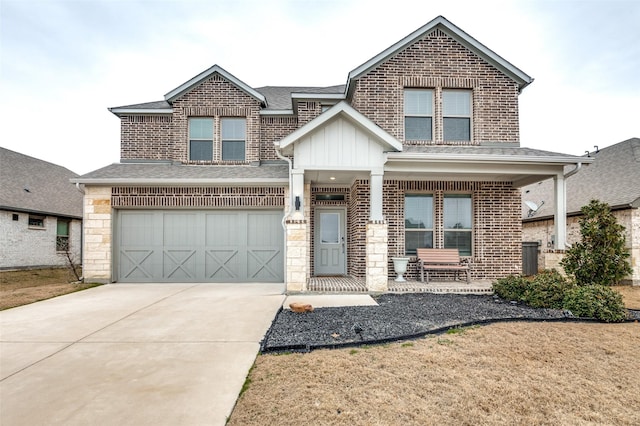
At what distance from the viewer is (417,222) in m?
9.63

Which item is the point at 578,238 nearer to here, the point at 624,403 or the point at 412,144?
the point at 412,144

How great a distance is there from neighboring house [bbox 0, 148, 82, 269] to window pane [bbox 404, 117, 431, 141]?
1284 cm

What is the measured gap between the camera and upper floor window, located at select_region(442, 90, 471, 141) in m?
9.80

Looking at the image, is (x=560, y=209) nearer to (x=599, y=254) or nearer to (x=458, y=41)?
(x=599, y=254)

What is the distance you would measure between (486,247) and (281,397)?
27.6ft

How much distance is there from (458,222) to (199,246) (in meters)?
7.76

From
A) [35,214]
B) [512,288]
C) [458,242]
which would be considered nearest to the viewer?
[512,288]

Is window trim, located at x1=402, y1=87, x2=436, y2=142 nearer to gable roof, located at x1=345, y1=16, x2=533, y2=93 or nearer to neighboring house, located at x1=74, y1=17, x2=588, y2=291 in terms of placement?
neighboring house, located at x1=74, y1=17, x2=588, y2=291

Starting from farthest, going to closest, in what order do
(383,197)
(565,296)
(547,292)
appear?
Answer: (383,197), (547,292), (565,296)

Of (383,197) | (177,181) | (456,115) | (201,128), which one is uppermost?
(456,115)

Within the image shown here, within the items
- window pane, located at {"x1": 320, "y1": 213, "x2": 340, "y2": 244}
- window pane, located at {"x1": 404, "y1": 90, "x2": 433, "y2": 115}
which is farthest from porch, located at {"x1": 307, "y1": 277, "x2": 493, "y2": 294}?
window pane, located at {"x1": 404, "y1": 90, "x2": 433, "y2": 115}

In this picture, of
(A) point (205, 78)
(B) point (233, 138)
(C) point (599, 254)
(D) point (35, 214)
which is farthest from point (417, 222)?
(D) point (35, 214)

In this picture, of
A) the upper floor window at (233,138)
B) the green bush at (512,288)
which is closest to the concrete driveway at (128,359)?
the green bush at (512,288)

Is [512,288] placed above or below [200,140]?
below
